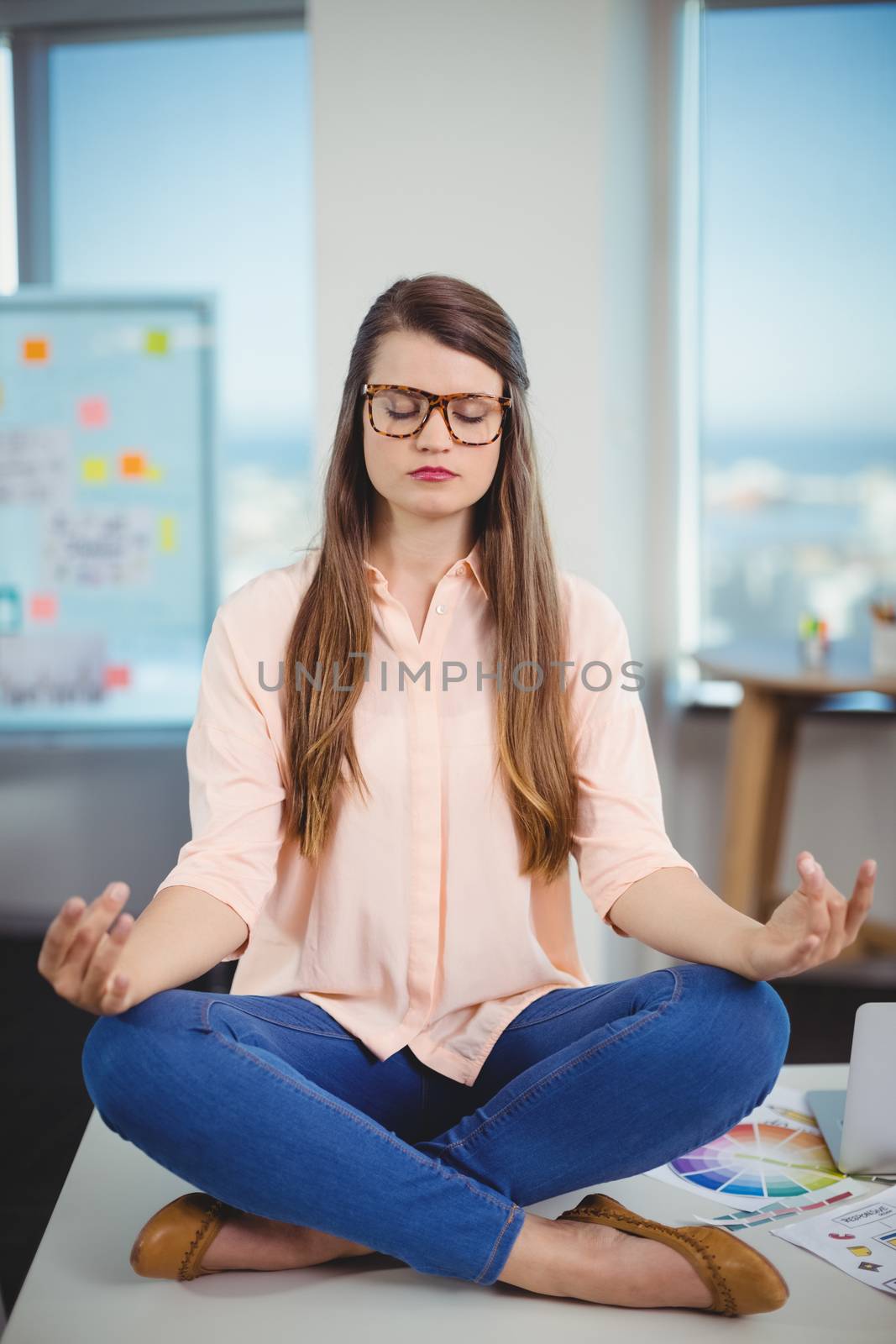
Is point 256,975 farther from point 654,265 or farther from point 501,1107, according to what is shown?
point 654,265

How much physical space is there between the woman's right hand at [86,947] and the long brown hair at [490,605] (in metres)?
0.36

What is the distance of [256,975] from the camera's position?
148 centimetres

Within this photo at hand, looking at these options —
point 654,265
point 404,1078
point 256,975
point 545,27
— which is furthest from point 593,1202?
point 654,265

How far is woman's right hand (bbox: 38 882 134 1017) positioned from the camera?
1065mm

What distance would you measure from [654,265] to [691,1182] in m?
2.29

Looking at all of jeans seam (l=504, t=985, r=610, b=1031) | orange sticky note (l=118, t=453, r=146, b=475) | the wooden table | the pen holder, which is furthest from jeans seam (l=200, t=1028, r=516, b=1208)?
orange sticky note (l=118, t=453, r=146, b=475)

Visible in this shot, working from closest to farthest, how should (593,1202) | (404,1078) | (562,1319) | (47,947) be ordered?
(47,947)
(562,1319)
(593,1202)
(404,1078)

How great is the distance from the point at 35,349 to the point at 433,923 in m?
2.27

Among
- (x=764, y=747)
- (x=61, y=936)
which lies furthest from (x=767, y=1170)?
(x=764, y=747)

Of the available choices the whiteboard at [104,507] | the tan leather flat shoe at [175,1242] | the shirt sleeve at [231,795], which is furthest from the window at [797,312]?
the tan leather flat shoe at [175,1242]

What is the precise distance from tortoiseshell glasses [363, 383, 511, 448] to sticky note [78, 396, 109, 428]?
74.9 inches

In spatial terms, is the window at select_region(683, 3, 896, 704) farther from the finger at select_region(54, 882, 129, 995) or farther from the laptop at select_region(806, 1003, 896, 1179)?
the finger at select_region(54, 882, 129, 995)

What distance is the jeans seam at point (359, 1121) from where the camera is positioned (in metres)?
1.19

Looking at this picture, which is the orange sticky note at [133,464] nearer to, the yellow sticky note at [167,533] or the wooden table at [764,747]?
the yellow sticky note at [167,533]
